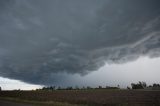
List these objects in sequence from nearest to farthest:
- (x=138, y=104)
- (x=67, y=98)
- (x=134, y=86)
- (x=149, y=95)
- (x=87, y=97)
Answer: (x=138, y=104) < (x=149, y=95) < (x=87, y=97) < (x=67, y=98) < (x=134, y=86)

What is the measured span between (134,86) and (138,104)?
183 feet

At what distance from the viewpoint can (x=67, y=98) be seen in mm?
58781

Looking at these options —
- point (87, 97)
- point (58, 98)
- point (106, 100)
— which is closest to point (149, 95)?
point (106, 100)

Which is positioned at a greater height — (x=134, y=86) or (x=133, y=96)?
(x=134, y=86)

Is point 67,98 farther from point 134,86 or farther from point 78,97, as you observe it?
point 134,86

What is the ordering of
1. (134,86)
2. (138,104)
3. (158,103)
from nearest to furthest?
(158,103) → (138,104) → (134,86)

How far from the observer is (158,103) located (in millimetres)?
35062

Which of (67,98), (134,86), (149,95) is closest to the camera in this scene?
(149,95)

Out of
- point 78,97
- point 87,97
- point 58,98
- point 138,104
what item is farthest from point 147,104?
point 58,98

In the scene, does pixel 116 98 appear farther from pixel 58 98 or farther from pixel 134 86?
pixel 134 86

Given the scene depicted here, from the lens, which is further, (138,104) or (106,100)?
(106,100)

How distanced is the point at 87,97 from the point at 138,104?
17.7 m

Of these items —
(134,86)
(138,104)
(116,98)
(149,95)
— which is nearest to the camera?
(138,104)

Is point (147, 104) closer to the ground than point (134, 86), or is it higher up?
closer to the ground
